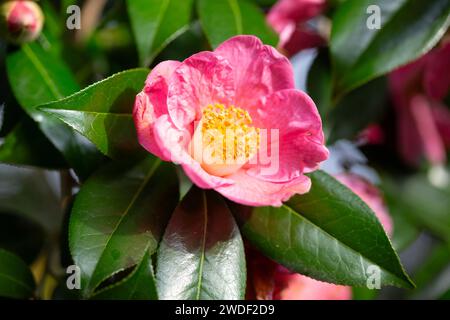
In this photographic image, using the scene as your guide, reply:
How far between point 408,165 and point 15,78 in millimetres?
691

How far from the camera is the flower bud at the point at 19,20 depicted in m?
0.75

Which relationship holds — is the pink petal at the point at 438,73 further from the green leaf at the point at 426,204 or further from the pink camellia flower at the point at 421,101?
the green leaf at the point at 426,204

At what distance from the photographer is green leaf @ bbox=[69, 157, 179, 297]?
1.88ft

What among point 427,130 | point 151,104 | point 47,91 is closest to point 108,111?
point 151,104

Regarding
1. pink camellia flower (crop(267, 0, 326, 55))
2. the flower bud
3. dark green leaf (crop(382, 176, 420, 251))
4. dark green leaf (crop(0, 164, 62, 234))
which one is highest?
the flower bud

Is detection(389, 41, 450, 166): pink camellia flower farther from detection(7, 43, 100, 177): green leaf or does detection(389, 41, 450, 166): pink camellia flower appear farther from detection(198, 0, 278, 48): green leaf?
detection(7, 43, 100, 177): green leaf

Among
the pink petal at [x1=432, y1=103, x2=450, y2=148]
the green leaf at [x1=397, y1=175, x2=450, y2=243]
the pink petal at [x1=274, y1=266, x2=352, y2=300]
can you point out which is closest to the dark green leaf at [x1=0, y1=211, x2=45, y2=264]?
the pink petal at [x1=274, y1=266, x2=352, y2=300]

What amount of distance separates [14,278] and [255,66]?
37cm

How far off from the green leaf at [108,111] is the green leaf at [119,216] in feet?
0.10

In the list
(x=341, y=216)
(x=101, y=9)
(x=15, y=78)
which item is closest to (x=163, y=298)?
(x=341, y=216)

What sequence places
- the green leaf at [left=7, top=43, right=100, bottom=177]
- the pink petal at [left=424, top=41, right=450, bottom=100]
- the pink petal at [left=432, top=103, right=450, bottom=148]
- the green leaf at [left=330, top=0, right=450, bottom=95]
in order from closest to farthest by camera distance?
the green leaf at [left=7, top=43, right=100, bottom=177] < the green leaf at [left=330, top=0, right=450, bottom=95] < the pink petal at [left=424, top=41, right=450, bottom=100] < the pink petal at [left=432, top=103, right=450, bottom=148]

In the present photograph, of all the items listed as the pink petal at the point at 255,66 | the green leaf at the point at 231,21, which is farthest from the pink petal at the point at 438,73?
the pink petal at the point at 255,66

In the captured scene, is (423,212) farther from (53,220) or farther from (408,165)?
(53,220)
